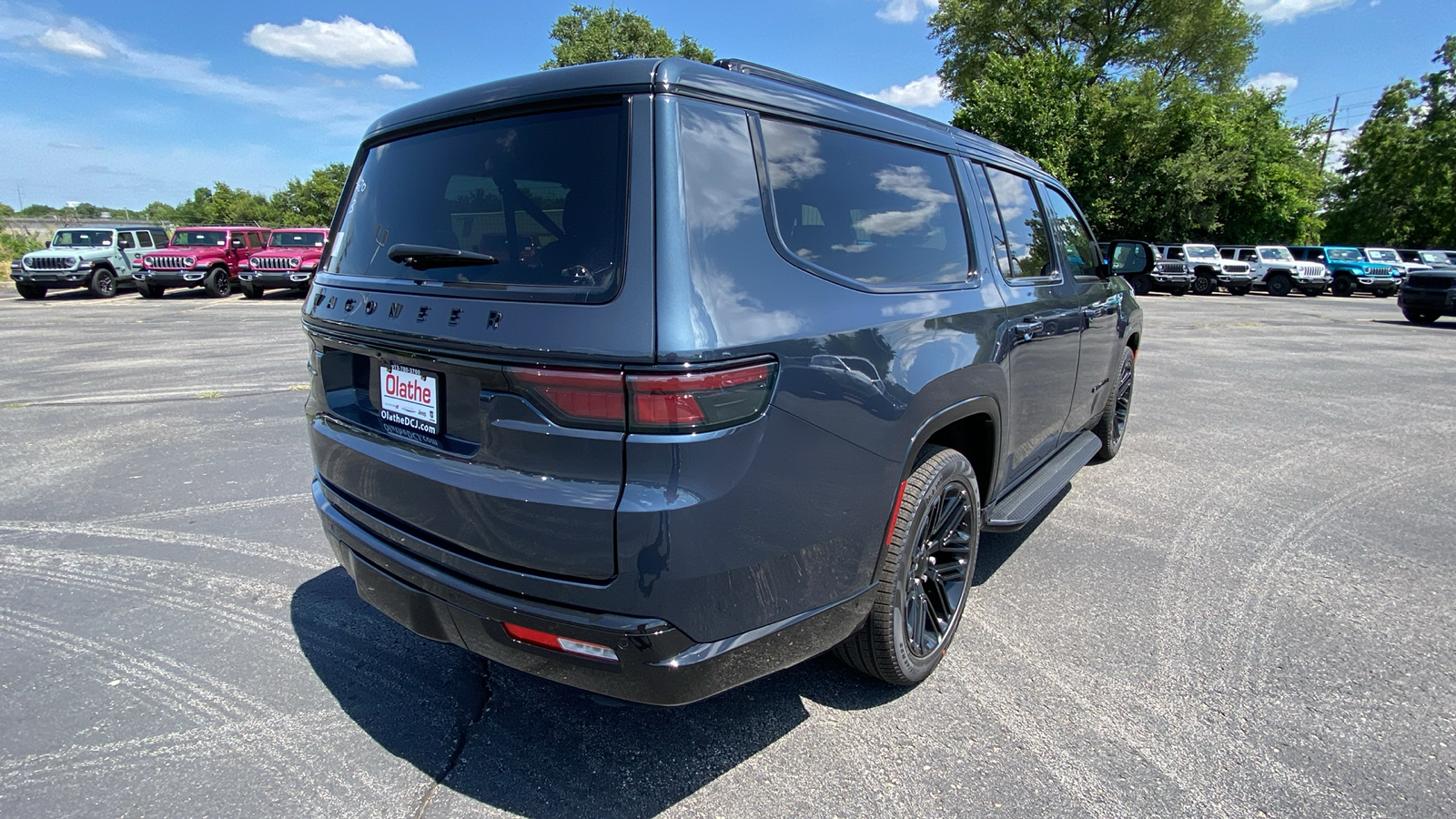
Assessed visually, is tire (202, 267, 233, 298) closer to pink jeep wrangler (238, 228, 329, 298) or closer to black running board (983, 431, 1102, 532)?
Answer: pink jeep wrangler (238, 228, 329, 298)

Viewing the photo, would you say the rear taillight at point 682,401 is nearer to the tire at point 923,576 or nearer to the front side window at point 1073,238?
the tire at point 923,576

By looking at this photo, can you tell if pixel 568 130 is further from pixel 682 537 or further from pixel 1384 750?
pixel 1384 750

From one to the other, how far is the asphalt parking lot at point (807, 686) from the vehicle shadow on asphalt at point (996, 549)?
3cm

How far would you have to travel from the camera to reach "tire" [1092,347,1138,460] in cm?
509

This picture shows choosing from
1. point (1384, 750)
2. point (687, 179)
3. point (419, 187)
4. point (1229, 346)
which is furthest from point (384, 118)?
point (1229, 346)

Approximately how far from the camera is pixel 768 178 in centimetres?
198

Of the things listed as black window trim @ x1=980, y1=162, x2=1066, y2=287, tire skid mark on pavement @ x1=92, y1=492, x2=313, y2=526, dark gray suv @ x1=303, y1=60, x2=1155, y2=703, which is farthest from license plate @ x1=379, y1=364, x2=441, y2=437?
tire skid mark on pavement @ x1=92, y1=492, x2=313, y2=526

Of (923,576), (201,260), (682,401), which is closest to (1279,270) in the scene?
(923,576)

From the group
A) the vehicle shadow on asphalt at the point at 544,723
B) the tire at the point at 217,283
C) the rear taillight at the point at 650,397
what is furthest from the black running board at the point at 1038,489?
the tire at the point at 217,283

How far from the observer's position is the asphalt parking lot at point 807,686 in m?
2.14

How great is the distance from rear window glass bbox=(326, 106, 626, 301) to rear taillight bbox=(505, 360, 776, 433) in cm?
21

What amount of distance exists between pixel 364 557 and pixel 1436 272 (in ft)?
71.8

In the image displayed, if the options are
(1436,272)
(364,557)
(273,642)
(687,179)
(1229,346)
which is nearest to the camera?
(687,179)

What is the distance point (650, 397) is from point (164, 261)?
2537 centimetres
